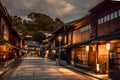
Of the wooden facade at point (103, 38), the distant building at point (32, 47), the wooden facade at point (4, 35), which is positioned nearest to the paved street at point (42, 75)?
the wooden facade at point (103, 38)

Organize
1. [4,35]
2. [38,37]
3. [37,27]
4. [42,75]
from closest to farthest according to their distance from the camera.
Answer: [42,75] → [4,35] → [38,37] → [37,27]

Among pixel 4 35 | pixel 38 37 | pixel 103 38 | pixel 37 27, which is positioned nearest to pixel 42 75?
pixel 103 38

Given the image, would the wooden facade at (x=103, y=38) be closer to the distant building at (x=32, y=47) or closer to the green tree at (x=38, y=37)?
the green tree at (x=38, y=37)

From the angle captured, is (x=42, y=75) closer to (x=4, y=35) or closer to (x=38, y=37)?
(x=4, y=35)

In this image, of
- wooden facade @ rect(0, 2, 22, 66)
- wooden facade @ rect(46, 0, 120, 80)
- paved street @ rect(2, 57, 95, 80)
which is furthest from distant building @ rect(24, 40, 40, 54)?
paved street @ rect(2, 57, 95, 80)

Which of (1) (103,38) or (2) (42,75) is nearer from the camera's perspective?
(1) (103,38)

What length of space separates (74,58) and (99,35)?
1463 cm

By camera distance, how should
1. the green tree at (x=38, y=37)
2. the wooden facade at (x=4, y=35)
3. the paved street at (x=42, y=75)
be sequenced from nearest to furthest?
the paved street at (x=42, y=75)
the wooden facade at (x=4, y=35)
the green tree at (x=38, y=37)

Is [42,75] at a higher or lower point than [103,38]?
lower

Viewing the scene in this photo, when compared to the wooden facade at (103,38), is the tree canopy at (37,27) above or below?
above

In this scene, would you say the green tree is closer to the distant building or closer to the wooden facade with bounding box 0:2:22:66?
the distant building

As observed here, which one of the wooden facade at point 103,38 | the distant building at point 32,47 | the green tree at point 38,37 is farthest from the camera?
the distant building at point 32,47

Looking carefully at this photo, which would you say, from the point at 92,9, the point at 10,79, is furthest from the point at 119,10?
the point at 10,79

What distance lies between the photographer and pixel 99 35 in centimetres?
2578
